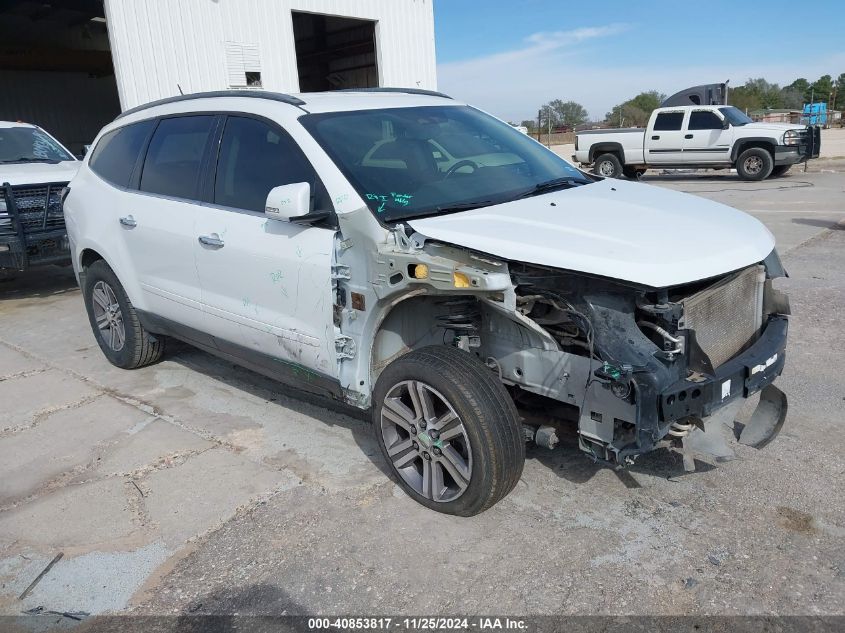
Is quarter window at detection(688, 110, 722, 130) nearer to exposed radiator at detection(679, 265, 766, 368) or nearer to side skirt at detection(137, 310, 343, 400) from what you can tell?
exposed radiator at detection(679, 265, 766, 368)

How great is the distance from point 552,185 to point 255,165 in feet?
5.37

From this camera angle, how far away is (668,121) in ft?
59.7

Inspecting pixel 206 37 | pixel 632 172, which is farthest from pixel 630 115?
pixel 206 37

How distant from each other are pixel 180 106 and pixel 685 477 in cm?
376

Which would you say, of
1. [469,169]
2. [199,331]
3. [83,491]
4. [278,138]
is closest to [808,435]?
[469,169]

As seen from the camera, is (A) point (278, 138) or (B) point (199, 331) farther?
(B) point (199, 331)

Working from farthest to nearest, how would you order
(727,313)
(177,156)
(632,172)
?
1. (632,172)
2. (177,156)
3. (727,313)

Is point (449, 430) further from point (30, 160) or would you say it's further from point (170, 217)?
point (30, 160)

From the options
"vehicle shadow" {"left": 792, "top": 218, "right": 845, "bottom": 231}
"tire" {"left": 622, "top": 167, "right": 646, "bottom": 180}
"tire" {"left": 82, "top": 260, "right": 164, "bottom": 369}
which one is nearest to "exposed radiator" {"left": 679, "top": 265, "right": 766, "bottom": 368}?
"tire" {"left": 82, "top": 260, "right": 164, "bottom": 369}

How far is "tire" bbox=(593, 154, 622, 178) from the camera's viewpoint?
19297mm

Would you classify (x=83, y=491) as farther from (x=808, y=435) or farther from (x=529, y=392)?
(x=808, y=435)

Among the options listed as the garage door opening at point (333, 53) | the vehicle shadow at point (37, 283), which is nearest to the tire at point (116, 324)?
the vehicle shadow at point (37, 283)

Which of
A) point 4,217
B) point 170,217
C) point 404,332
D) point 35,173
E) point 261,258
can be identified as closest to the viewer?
point 404,332

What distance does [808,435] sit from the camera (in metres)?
3.80
